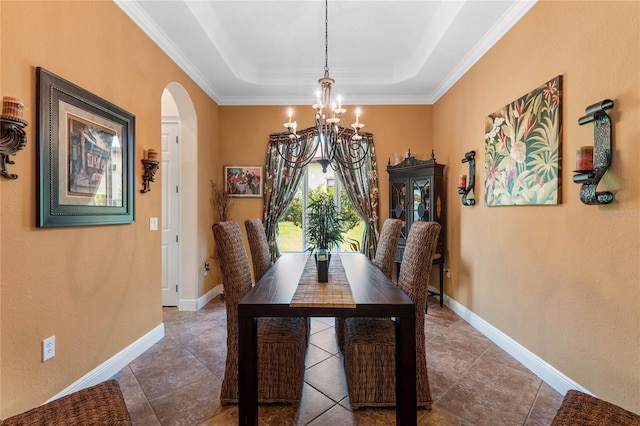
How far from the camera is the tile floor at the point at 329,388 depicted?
175 cm

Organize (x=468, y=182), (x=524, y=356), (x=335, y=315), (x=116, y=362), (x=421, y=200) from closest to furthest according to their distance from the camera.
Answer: (x=335, y=315) → (x=116, y=362) → (x=524, y=356) → (x=468, y=182) → (x=421, y=200)

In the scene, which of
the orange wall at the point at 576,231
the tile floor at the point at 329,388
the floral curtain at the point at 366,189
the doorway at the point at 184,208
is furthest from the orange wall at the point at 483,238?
the floral curtain at the point at 366,189

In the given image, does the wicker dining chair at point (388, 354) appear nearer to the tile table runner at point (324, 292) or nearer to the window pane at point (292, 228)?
the tile table runner at point (324, 292)

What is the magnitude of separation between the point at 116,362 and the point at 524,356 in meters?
3.20

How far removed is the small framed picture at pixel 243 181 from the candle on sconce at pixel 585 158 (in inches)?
140

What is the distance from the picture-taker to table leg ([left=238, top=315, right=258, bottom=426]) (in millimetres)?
1443

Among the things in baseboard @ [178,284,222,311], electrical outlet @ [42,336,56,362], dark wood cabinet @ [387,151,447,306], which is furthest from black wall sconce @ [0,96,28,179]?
dark wood cabinet @ [387,151,447,306]

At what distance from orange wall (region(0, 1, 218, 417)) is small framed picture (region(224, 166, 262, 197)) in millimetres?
1533

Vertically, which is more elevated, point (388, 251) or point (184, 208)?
point (184, 208)

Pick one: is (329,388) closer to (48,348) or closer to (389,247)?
(389,247)

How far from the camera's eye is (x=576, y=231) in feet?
6.23

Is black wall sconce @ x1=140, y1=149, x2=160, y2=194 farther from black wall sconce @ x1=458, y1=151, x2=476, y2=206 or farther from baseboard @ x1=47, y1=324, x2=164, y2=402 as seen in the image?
black wall sconce @ x1=458, y1=151, x2=476, y2=206

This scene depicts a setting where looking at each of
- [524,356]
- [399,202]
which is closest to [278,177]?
[399,202]

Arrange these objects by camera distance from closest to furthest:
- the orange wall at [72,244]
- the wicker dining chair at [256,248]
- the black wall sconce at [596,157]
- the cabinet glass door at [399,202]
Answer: the orange wall at [72,244] < the black wall sconce at [596,157] < the wicker dining chair at [256,248] < the cabinet glass door at [399,202]
